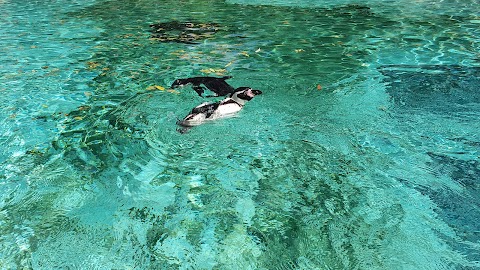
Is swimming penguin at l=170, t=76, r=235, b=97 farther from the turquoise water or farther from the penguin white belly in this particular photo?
the penguin white belly

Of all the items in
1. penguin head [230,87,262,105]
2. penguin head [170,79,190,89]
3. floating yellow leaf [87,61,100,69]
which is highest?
penguin head [230,87,262,105]

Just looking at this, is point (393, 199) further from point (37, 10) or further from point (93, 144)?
point (37, 10)

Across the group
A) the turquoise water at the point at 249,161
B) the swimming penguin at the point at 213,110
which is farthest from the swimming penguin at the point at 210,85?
the swimming penguin at the point at 213,110

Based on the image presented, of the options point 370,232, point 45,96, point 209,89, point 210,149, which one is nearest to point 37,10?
point 45,96

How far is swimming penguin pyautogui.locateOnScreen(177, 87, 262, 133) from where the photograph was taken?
16.4ft

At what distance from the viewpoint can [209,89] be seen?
6.13 m

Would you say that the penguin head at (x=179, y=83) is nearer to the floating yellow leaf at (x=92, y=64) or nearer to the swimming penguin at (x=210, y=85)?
the swimming penguin at (x=210, y=85)

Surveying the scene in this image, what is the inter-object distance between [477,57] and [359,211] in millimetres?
5528

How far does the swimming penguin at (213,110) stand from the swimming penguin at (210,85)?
41cm

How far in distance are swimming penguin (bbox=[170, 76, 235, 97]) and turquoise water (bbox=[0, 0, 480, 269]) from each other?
0.16 meters

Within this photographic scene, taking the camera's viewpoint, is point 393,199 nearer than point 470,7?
Yes

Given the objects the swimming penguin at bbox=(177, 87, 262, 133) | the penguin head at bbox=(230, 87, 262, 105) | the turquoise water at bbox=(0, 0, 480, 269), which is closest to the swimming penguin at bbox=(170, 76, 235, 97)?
the turquoise water at bbox=(0, 0, 480, 269)

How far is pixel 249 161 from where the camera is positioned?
14.3 feet

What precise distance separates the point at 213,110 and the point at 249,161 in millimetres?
1033
